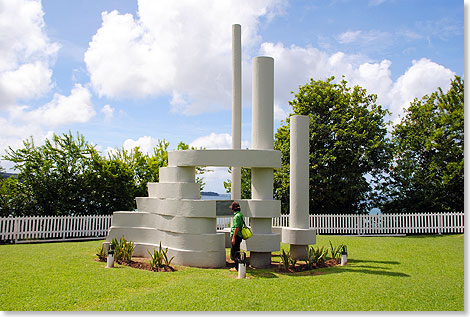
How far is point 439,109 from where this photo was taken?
24.8 meters

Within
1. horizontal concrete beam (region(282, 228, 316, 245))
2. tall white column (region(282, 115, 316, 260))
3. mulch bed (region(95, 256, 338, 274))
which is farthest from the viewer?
tall white column (region(282, 115, 316, 260))

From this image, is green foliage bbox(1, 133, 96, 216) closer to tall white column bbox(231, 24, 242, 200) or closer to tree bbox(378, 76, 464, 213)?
tall white column bbox(231, 24, 242, 200)

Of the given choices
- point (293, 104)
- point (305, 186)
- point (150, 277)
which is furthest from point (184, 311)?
point (293, 104)

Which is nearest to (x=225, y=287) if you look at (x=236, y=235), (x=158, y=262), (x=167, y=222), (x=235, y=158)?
(x=236, y=235)

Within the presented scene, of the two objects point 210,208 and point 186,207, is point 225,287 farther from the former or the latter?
point 186,207

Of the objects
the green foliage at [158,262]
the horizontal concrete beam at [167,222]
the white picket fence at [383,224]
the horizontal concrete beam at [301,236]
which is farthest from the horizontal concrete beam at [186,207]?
the white picket fence at [383,224]

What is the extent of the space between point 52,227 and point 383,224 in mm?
15631

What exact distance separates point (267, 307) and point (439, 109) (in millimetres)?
23339

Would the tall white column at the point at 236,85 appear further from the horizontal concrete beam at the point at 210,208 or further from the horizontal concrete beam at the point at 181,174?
the horizontal concrete beam at the point at 210,208

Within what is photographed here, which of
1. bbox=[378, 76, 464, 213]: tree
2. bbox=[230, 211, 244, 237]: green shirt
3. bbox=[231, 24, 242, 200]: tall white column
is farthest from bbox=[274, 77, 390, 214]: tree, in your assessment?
bbox=[230, 211, 244, 237]: green shirt

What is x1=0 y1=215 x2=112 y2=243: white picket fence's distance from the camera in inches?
612

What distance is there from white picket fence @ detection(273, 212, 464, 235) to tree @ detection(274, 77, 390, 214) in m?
1.77

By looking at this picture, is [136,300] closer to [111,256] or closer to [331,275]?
[111,256]

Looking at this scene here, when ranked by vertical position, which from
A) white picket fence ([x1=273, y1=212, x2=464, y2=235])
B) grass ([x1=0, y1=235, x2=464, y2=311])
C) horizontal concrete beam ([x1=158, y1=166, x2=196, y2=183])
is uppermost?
horizontal concrete beam ([x1=158, y1=166, x2=196, y2=183])
